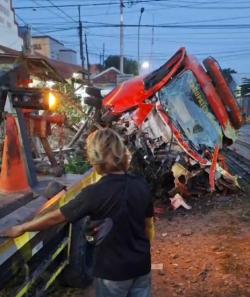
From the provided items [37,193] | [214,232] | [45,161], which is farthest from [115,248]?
[214,232]

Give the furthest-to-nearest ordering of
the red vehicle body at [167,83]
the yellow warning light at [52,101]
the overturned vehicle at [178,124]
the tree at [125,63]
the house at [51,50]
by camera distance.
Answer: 1. the tree at [125,63]
2. the house at [51,50]
3. the red vehicle body at [167,83]
4. the overturned vehicle at [178,124]
5. the yellow warning light at [52,101]

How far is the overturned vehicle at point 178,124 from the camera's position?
912cm

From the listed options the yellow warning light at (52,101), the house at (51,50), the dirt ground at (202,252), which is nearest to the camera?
the yellow warning light at (52,101)

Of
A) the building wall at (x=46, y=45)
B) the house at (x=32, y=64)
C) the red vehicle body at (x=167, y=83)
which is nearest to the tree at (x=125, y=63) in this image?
the building wall at (x=46, y=45)

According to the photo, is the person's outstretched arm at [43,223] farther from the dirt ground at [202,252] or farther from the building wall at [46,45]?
the building wall at [46,45]

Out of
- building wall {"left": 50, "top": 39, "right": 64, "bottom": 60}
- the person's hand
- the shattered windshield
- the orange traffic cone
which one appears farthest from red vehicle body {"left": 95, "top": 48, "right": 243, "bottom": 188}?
building wall {"left": 50, "top": 39, "right": 64, "bottom": 60}

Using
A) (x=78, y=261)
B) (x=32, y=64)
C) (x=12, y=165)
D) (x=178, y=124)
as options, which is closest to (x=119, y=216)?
(x=12, y=165)

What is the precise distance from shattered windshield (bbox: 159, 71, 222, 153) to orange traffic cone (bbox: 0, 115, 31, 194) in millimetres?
5401

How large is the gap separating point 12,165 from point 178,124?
18.1 ft

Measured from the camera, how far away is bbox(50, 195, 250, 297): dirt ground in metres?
5.21

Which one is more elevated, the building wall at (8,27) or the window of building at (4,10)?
the window of building at (4,10)

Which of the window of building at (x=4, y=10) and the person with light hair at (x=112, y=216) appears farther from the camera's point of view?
the window of building at (x=4, y=10)

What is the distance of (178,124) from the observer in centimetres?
928

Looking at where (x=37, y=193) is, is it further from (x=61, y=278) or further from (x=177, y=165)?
(x=177, y=165)
